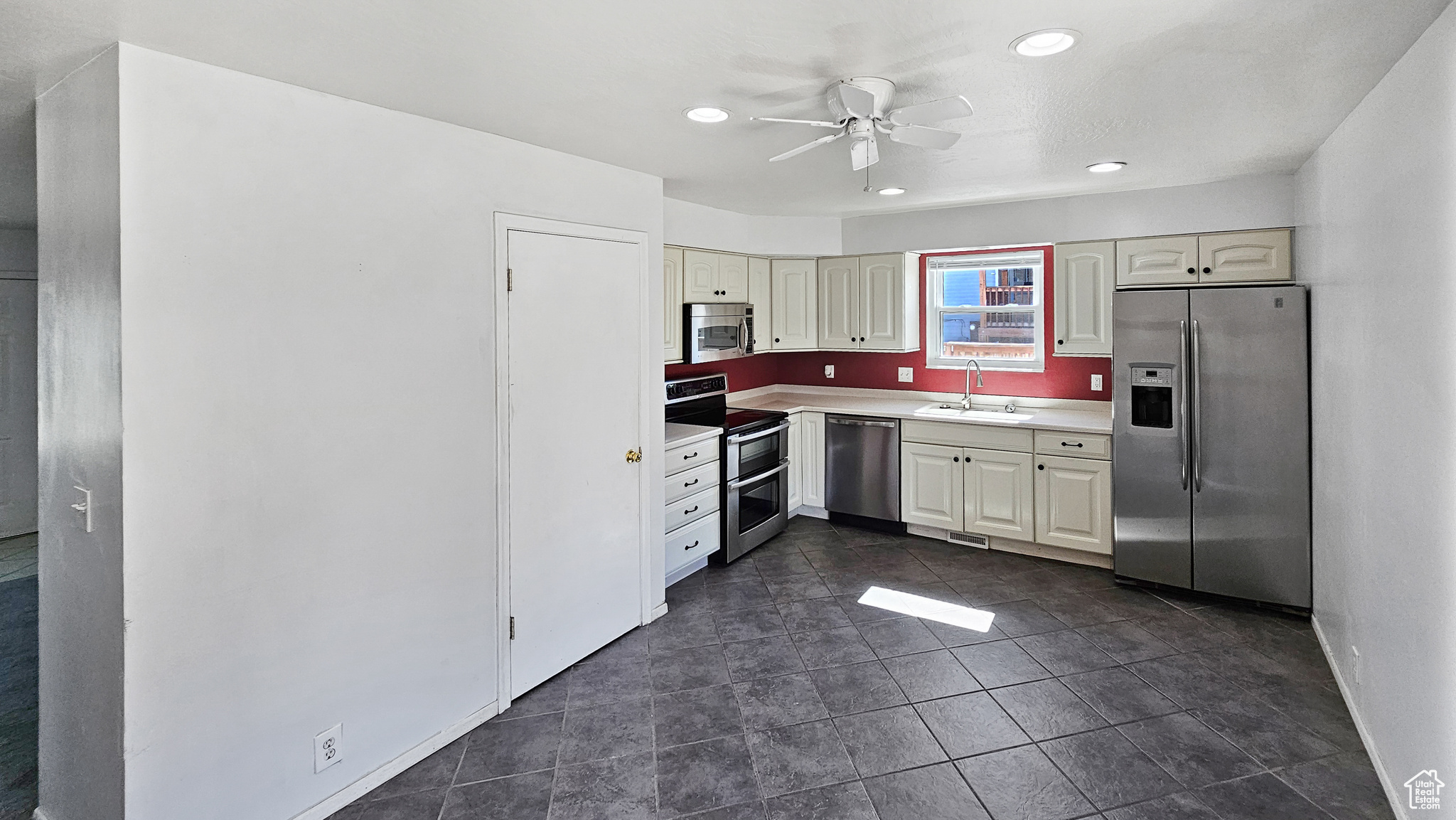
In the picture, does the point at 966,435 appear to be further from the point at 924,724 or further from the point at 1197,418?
the point at 924,724

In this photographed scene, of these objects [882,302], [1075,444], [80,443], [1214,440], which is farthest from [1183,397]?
[80,443]

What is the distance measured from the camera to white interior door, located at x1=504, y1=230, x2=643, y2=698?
9.32ft

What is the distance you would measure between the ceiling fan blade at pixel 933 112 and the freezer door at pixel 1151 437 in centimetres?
228

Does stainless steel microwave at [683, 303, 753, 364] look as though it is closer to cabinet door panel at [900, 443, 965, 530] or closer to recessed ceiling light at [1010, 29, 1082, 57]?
cabinet door panel at [900, 443, 965, 530]

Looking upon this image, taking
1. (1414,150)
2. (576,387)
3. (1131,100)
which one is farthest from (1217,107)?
(576,387)

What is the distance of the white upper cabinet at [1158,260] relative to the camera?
402 centimetres

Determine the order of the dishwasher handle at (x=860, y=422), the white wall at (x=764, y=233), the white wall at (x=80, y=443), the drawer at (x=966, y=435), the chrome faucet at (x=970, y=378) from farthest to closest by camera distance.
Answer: the chrome faucet at (x=970, y=378), the dishwasher handle at (x=860, y=422), the white wall at (x=764, y=233), the drawer at (x=966, y=435), the white wall at (x=80, y=443)

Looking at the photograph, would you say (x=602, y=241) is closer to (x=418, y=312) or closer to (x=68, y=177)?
(x=418, y=312)

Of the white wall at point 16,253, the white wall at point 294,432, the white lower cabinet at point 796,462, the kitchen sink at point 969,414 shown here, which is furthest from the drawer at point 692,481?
the white wall at point 16,253

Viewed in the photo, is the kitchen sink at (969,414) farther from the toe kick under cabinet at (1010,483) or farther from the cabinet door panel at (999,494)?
the cabinet door panel at (999,494)

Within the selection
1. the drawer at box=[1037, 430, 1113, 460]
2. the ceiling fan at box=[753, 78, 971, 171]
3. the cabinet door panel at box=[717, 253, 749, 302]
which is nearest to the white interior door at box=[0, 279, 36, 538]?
the cabinet door panel at box=[717, 253, 749, 302]

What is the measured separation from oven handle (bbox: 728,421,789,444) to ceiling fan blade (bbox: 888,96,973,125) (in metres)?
2.45

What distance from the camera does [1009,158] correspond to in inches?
130

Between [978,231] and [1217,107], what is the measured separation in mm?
2211
